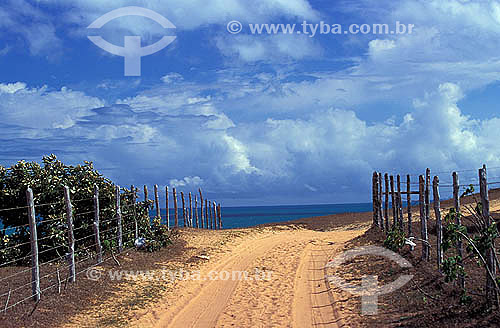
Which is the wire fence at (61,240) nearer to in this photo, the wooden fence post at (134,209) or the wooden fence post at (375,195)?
the wooden fence post at (134,209)

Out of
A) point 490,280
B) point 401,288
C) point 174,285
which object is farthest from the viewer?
point 174,285

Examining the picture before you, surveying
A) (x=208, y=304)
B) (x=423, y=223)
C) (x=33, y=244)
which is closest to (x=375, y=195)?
(x=423, y=223)

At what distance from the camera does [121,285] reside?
12.4 metres

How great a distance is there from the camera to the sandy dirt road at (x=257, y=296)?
9.34 meters

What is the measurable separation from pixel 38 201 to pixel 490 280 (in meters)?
13.1

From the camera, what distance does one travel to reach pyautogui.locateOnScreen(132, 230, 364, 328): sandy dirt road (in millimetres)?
9344

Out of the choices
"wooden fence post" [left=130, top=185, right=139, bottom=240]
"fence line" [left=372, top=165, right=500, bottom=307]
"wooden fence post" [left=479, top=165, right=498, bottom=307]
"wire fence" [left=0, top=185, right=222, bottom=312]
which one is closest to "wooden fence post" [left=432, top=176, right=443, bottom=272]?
"fence line" [left=372, top=165, right=500, bottom=307]

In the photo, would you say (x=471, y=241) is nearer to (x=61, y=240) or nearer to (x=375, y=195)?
(x=61, y=240)

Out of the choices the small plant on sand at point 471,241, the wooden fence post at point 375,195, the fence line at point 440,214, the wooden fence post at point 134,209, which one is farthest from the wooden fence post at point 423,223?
the wooden fence post at point 134,209

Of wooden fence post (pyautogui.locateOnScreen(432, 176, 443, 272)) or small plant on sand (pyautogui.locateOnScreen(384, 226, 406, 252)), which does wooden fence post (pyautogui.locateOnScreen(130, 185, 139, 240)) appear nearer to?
small plant on sand (pyautogui.locateOnScreen(384, 226, 406, 252))

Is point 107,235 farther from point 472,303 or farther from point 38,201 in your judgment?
point 472,303

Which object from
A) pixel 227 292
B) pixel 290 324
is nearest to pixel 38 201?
pixel 227 292

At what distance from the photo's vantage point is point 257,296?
37.1ft

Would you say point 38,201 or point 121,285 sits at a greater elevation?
point 38,201
